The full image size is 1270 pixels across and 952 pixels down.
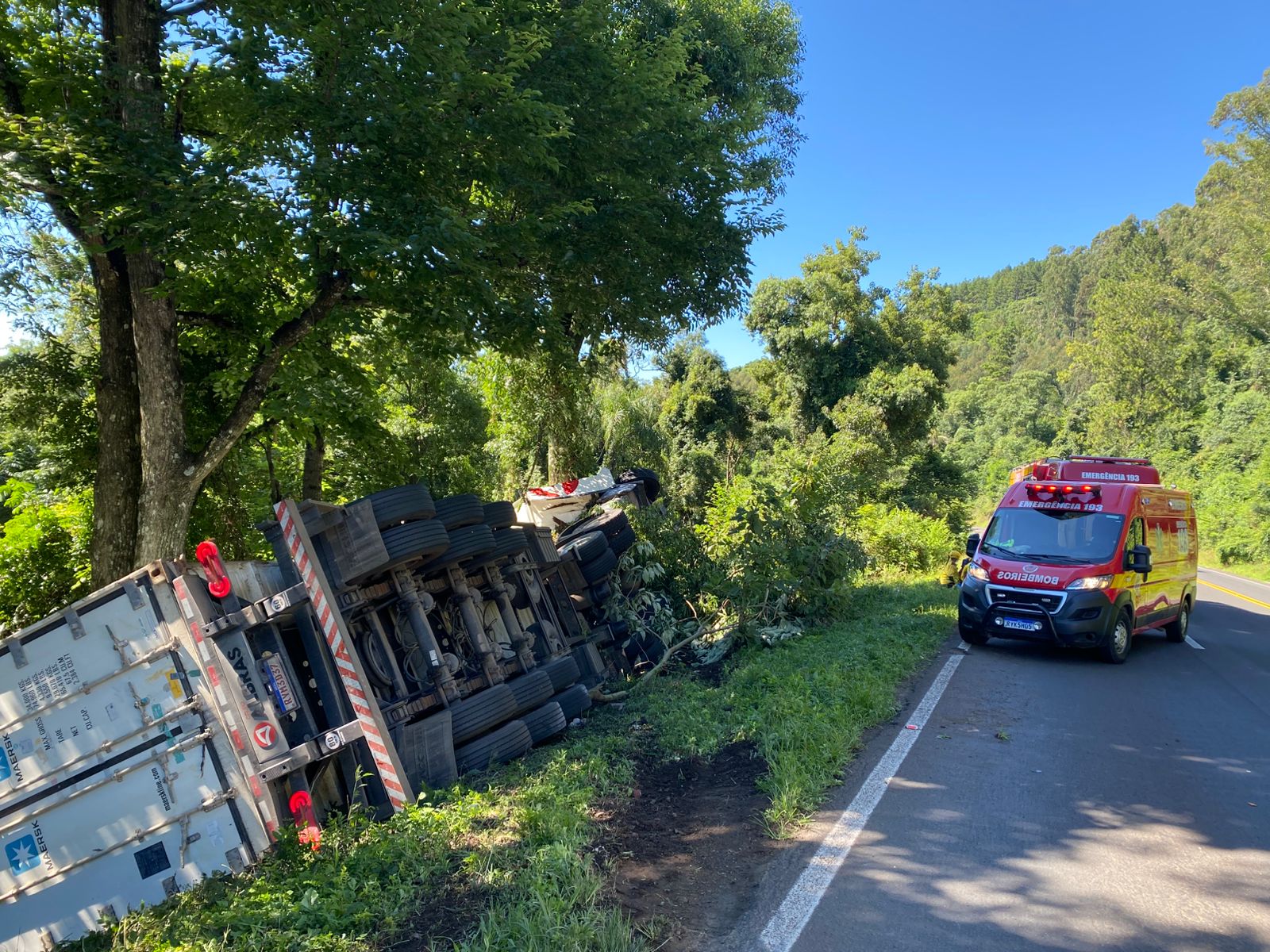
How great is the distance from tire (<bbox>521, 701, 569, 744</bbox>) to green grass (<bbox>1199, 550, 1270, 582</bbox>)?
2878 cm

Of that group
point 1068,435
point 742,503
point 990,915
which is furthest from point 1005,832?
point 1068,435

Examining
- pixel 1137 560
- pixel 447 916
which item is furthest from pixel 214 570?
pixel 1137 560

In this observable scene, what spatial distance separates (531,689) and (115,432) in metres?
5.13

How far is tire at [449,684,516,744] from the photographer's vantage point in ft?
21.4

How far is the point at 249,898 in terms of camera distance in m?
4.26

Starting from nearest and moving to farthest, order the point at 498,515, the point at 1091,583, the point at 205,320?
1. the point at 498,515
2. the point at 205,320
3. the point at 1091,583

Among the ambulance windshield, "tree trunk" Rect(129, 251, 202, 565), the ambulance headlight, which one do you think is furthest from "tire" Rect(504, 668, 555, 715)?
the ambulance windshield

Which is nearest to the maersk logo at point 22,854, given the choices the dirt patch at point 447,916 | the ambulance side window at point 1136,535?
the dirt patch at point 447,916

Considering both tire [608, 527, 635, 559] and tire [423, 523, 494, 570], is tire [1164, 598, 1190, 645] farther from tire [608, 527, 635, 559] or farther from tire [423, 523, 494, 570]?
tire [423, 523, 494, 570]

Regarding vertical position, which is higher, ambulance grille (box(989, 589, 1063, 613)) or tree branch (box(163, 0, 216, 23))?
tree branch (box(163, 0, 216, 23))

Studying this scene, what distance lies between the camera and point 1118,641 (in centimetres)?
1021

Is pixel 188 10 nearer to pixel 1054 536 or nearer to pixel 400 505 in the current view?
pixel 400 505

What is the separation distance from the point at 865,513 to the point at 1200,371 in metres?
40.9

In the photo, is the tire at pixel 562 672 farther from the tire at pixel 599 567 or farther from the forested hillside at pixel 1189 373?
the forested hillside at pixel 1189 373
